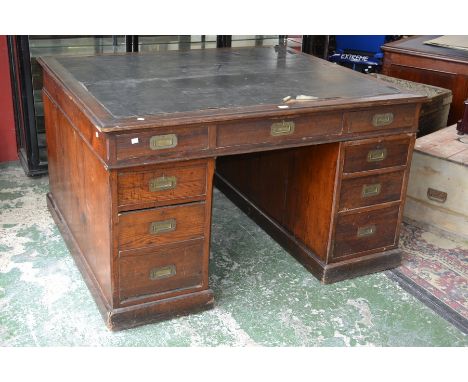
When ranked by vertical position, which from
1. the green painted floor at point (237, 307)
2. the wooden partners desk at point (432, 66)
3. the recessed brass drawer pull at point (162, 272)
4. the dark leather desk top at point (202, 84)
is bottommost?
the green painted floor at point (237, 307)

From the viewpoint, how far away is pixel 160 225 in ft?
7.88

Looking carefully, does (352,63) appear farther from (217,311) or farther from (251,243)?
(217,311)

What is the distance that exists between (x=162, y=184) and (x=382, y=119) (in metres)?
0.99

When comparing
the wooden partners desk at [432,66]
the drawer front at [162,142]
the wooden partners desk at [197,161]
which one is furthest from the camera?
the wooden partners desk at [432,66]

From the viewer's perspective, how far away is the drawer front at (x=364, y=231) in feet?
9.28

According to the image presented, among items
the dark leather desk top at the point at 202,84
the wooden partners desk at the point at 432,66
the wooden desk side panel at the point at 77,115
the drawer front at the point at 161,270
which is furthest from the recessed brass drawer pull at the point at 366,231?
the wooden partners desk at the point at 432,66

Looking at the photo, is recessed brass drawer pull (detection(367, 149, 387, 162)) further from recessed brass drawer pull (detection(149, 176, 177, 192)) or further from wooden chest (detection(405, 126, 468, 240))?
recessed brass drawer pull (detection(149, 176, 177, 192))

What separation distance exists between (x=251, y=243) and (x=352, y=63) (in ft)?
10.6

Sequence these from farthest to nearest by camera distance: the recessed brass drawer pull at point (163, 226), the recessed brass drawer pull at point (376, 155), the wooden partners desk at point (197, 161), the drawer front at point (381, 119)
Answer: the recessed brass drawer pull at point (376, 155) < the drawer front at point (381, 119) < the recessed brass drawer pull at point (163, 226) < the wooden partners desk at point (197, 161)

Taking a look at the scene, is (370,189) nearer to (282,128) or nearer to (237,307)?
(282,128)

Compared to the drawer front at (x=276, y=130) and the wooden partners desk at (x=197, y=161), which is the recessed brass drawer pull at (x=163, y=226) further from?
the drawer front at (x=276, y=130)

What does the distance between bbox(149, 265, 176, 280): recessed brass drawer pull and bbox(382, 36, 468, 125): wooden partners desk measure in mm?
2583

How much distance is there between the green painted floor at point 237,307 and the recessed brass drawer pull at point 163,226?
41 cm

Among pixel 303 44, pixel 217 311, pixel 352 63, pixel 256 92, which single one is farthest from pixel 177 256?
pixel 352 63
